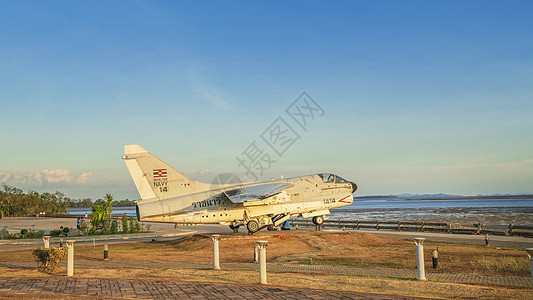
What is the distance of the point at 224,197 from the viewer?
84.4 ft

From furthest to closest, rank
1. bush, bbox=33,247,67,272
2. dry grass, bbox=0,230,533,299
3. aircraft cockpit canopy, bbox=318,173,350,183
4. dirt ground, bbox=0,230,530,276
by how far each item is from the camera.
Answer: aircraft cockpit canopy, bbox=318,173,350,183 → dirt ground, bbox=0,230,530,276 → bush, bbox=33,247,67,272 → dry grass, bbox=0,230,533,299

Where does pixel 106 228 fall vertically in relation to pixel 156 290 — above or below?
below

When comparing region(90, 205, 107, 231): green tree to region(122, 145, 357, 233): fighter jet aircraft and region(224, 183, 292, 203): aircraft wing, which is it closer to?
region(122, 145, 357, 233): fighter jet aircraft

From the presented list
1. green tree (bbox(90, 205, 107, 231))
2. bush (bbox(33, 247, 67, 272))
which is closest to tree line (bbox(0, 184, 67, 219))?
green tree (bbox(90, 205, 107, 231))

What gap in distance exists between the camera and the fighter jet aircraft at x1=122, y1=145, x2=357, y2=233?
24297 mm

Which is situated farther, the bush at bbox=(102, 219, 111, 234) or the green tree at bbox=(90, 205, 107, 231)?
the bush at bbox=(102, 219, 111, 234)

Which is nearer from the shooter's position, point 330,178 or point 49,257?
point 49,257

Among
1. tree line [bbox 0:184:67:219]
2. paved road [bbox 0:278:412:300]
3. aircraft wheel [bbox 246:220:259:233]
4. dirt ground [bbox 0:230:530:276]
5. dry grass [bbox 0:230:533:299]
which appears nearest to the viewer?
paved road [bbox 0:278:412:300]

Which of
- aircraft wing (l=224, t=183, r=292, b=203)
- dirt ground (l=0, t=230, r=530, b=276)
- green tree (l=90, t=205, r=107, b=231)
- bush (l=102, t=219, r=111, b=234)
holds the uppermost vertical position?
aircraft wing (l=224, t=183, r=292, b=203)

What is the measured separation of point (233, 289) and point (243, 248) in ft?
40.0

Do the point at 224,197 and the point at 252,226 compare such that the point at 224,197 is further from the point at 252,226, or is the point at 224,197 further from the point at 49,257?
the point at 49,257

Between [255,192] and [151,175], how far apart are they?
22.1 ft

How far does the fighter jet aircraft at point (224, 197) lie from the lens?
24297 mm

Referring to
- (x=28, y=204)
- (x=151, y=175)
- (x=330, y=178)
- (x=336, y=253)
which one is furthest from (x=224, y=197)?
(x=28, y=204)
